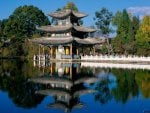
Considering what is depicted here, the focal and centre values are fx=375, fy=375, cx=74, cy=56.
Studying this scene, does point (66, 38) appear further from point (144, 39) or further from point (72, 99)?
point (72, 99)

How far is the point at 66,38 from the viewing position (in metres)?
51.4

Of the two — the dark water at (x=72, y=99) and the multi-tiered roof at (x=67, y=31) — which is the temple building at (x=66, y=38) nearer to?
the multi-tiered roof at (x=67, y=31)

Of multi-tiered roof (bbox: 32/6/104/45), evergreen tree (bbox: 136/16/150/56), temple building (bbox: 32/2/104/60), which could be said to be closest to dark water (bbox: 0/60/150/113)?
temple building (bbox: 32/2/104/60)

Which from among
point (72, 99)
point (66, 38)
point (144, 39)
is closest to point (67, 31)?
point (66, 38)

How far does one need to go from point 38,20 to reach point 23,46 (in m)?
24.2

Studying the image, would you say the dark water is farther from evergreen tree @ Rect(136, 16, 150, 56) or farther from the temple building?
evergreen tree @ Rect(136, 16, 150, 56)

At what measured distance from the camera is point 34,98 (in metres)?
16.0

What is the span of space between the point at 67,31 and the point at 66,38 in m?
1.66

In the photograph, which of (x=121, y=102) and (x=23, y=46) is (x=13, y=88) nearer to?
(x=121, y=102)

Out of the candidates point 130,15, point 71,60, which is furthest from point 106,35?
point 71,60

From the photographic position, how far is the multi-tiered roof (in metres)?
51.2

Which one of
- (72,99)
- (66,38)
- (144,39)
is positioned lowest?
(72,99)

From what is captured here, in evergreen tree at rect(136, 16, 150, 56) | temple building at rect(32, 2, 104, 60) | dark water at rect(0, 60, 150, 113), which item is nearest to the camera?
dark water at rect(0, 60, 150, 113)

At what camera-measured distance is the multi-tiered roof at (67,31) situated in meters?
51.2
